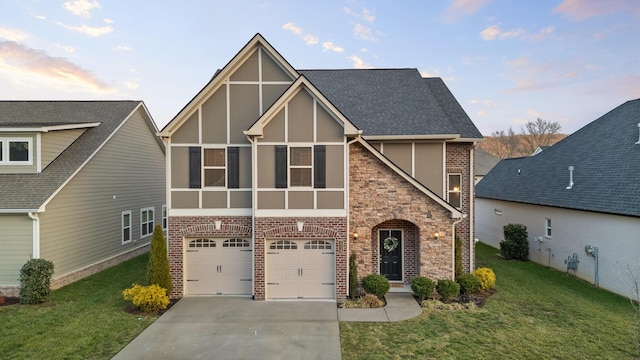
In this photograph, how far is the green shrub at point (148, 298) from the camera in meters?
9.52

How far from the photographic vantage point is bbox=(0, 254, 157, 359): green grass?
7.22m

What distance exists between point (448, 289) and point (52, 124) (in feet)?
55.5

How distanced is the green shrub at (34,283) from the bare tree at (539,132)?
210ft

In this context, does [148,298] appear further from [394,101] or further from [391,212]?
[394,101]

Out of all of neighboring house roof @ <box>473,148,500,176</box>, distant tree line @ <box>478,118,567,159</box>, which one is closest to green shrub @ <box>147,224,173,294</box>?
neighboring house roof @ <box>473,148,500,176</box>

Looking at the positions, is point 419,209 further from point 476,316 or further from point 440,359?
point 440,359

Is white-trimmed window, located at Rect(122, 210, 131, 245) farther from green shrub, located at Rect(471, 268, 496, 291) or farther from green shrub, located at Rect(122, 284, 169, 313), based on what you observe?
green shrub, located at Rect(471, 268, 496, 291)

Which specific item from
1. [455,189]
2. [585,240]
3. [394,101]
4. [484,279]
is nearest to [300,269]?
[484,279]

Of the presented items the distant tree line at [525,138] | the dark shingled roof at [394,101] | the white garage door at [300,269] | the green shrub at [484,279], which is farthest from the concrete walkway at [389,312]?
the distant tree line at [525,138]

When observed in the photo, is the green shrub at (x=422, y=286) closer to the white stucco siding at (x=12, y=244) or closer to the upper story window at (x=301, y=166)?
the upper story window at (x=301, y=166)

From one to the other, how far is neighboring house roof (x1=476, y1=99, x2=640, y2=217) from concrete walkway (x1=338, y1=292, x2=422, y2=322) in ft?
29.5

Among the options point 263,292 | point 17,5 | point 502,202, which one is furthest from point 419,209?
point 17,5

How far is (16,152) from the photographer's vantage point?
12.0 m

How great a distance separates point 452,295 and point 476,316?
1.31 m
